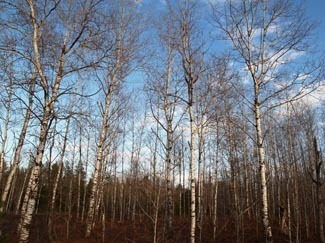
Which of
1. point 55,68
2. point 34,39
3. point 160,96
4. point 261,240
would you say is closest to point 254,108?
point 160,96

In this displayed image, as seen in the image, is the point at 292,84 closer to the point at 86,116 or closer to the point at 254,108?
the point at 254,108

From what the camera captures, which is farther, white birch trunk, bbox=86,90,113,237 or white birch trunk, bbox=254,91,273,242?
white birch trunk, bbox=86,90,113,237

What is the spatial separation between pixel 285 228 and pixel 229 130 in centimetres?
633

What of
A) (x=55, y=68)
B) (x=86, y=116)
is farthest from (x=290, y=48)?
(x=55, y=68)

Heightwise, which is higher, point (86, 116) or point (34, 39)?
point (34, 39)

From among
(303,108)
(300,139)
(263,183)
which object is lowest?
(263,183)

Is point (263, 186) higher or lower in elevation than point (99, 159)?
lower

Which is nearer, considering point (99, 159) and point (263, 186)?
point (263, 186)

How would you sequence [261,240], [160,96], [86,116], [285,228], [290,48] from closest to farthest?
[86,116], [290,48], [160,96], [261,240], [285,228]

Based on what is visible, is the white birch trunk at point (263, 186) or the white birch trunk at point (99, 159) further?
the white birch trunk at point (99, 159)

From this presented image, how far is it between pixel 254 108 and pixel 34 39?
658 centimetres

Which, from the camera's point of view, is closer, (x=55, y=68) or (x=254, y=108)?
(x=55, y=68)

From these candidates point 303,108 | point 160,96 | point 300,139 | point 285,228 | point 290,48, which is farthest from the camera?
point 300,139

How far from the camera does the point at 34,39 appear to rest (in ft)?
20.9
